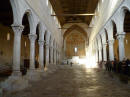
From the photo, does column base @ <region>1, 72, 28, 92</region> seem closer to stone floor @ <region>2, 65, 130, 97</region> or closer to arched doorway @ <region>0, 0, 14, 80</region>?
stone floor @ <region>2, 65, 130, 97</region>

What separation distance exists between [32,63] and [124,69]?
7.58m

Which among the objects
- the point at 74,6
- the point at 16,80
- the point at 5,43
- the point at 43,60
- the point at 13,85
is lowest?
the point at 13,85

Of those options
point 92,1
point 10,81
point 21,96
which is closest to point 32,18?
point 10,81

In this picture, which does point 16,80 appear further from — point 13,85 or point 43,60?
point 43,60

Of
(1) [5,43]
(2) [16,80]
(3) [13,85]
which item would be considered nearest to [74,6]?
(1) [5,43]

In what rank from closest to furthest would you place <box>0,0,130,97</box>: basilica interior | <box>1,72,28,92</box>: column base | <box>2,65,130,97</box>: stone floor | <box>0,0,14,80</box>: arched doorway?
<box>2,65,130,97</box>: stone floor < <box>0,0,130,97</box>: basilica interior < <box>1,72,28,92</box>: column base < <box>0,0,14,80</box>: arched doorway

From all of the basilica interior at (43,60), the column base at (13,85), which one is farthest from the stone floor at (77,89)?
the column base at (13,85)

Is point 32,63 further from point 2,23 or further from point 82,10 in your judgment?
point 82,10

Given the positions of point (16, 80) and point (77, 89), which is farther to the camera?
point (16, 80)

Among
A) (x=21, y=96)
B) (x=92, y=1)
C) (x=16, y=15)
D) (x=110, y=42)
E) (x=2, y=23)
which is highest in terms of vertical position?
(x=92, y=1)

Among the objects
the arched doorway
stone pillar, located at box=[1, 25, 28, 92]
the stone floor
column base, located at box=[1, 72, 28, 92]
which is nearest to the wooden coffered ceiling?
the arched doorway

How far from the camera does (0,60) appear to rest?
51.1ft

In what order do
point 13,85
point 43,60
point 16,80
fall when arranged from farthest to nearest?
point 43,60 < point 16,80 < point 13,85

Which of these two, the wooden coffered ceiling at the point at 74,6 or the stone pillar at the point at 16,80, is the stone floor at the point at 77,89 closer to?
the stone pillar at the point at 16,80
